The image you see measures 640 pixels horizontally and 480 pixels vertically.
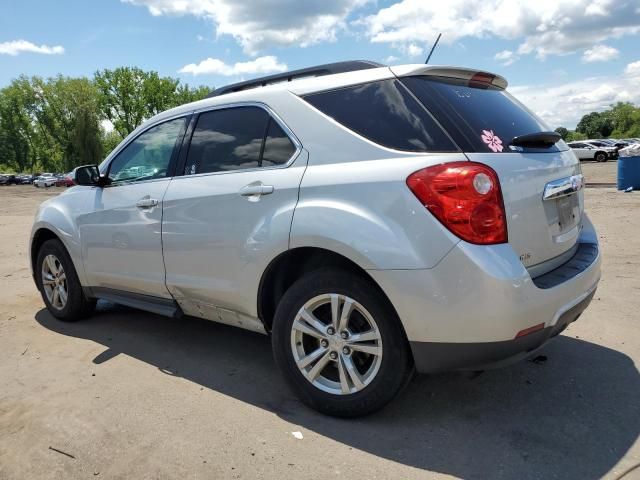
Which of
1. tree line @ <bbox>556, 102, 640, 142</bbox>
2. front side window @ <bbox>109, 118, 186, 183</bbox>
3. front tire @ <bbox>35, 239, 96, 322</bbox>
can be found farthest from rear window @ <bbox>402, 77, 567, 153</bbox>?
tree line @ <bbox>556, 102, 640, 142</bbox>

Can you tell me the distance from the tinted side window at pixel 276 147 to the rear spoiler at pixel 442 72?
28.7 inches

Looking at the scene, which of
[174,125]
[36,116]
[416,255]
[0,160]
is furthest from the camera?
[0,160]

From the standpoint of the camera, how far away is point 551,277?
2.67 metres

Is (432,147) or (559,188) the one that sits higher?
(432,147)

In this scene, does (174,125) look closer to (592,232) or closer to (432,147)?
(432,147)

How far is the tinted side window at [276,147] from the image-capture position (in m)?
3.08

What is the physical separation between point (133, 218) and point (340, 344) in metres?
2.02

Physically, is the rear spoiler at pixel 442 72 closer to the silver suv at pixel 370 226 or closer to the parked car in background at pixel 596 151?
the silver suv at pixel 370 226

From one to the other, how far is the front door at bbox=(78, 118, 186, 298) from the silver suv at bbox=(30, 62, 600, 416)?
32 mm

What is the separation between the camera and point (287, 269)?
311 cm

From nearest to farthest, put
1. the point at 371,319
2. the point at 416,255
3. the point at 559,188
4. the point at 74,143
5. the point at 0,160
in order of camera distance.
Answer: the point at 416,255, the point at 371,319, the point at 559,188, the point at 74,143, the point at 0,160

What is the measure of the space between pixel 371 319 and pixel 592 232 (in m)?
1.74

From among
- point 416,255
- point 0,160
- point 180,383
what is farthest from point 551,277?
point 0,160

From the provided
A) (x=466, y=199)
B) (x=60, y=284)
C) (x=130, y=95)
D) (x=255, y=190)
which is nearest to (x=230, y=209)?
(x=255, y=190)
